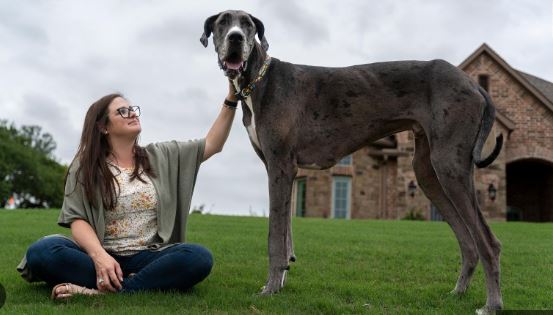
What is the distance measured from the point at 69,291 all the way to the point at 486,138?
340 cm

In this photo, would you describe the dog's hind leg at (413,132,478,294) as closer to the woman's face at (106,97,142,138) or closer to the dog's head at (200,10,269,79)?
the dog's head at (200,10,269,79)

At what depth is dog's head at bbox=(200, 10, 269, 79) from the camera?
14.9 feet

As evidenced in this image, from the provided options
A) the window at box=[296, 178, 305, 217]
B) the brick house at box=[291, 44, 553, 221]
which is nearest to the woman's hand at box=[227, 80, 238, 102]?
the brick house at box=[291, 44, 553, 221]

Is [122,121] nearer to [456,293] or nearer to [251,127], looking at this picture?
[251,127]

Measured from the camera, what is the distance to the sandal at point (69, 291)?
436cm

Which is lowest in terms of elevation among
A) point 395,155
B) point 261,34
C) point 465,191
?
point 465,191

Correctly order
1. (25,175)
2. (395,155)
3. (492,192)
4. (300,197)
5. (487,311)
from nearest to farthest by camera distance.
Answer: (487,311), (492,192), (395,155), (300,197), (25,175)

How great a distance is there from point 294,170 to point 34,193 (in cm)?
5755

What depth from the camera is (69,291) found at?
4398mm

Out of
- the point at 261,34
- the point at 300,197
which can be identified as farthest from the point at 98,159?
the point at 300,197

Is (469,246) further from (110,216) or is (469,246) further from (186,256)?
(110,216)

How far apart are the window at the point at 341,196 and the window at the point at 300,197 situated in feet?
5.30

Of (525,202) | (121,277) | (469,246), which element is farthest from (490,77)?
(121,277)

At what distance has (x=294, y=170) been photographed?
4805 millimetres
